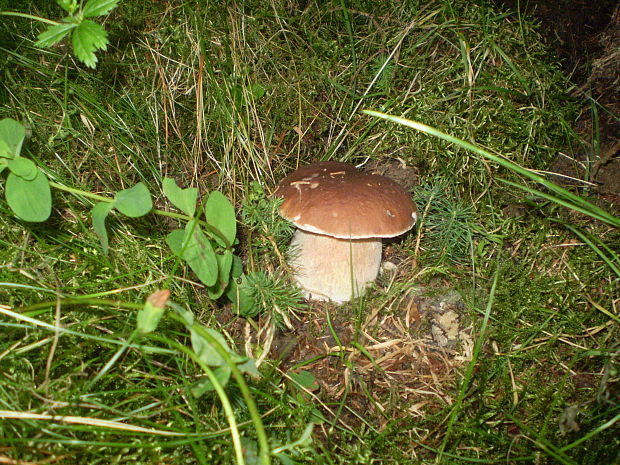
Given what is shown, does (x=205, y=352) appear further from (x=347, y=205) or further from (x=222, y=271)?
(x=347, y=205)

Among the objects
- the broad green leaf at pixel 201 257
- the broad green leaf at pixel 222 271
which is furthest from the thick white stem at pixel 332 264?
the broad green leaf at pixel 201 257

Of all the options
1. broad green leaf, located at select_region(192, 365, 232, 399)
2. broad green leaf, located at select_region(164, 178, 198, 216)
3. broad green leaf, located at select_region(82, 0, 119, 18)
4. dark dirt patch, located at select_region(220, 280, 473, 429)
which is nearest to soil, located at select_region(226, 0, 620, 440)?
dark dirt patch, located at select_region(220, 280, 473, 429)

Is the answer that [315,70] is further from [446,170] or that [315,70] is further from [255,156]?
[446,170]

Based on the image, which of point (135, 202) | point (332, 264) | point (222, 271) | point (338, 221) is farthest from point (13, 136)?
point (332, 264)

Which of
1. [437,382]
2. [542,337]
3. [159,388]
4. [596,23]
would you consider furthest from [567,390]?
[596,23]

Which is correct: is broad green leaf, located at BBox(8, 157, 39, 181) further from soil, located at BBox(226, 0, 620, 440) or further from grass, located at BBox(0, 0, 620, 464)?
soil, located at BBox(226, 0, 620, 440)
